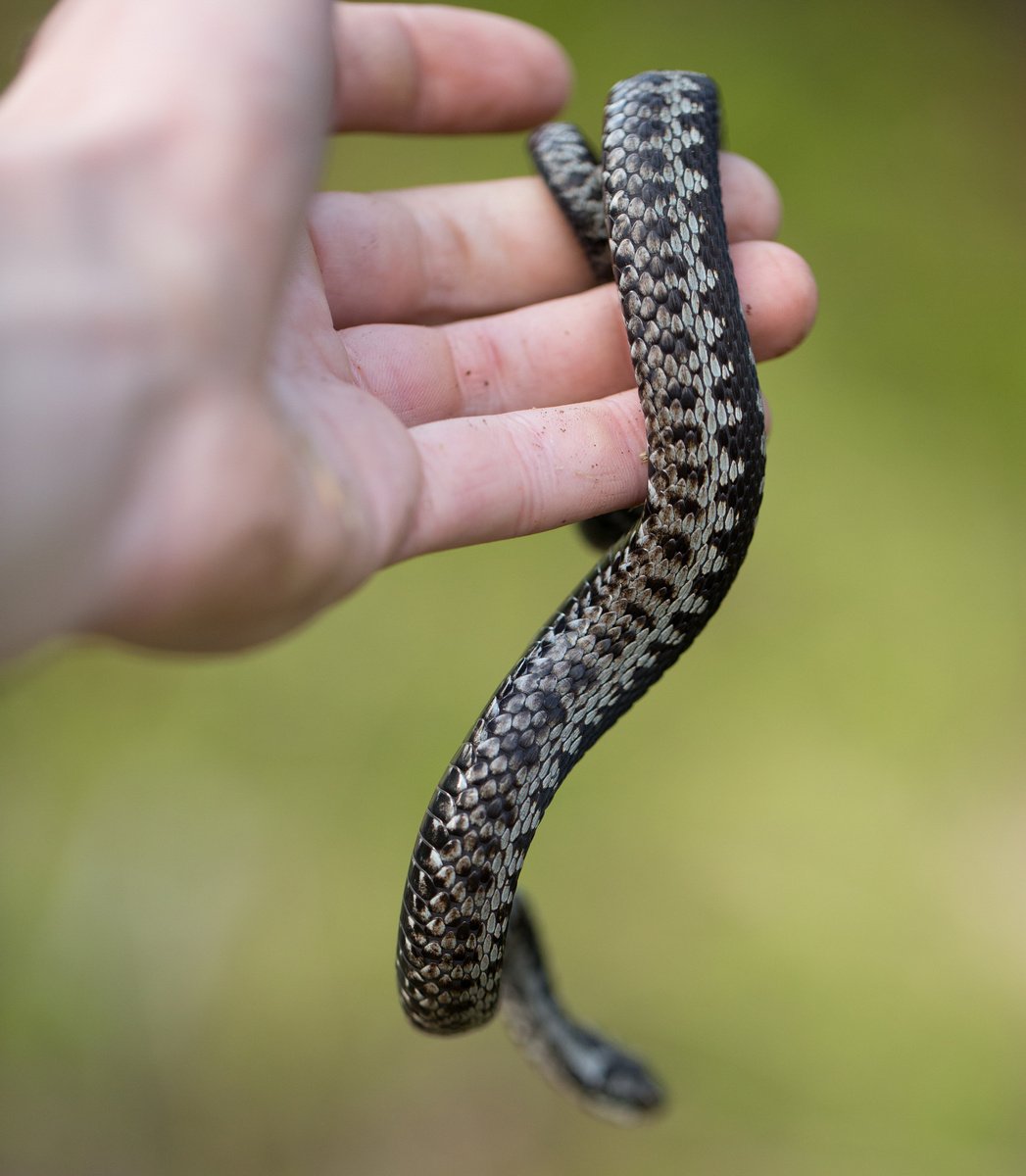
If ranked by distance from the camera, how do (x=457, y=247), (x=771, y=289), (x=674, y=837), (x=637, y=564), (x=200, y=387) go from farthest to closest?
(x=674, y=837)
(x=457, y=247)
(x=771, y=289)
(x=637, y=564)
(x=200, y=387)

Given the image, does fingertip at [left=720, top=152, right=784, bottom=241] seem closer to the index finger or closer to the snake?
the snake

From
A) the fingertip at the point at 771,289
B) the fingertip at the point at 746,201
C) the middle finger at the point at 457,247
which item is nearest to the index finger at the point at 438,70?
the middle finger at the point at 457,247

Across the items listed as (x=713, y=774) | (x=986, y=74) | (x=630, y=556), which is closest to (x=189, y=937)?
(x=713, y=774)

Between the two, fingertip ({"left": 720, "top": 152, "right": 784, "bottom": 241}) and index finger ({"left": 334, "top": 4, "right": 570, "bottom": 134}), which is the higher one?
index finger ({"left": 334, "top": 4, "right": 570, "bottom": 134})

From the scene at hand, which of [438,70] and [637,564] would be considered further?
[438,70]

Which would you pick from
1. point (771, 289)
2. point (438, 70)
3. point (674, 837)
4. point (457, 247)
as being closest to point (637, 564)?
point (771, 289)

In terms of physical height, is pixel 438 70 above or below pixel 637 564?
above

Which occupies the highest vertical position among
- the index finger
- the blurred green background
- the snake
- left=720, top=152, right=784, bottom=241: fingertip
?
the index finger

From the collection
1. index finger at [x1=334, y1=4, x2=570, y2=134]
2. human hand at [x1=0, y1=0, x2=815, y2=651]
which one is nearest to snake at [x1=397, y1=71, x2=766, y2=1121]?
human hand at [x1=0, y1=0, x2=815, y2=651]

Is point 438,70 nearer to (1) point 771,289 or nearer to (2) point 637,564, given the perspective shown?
(1) point 771,289
